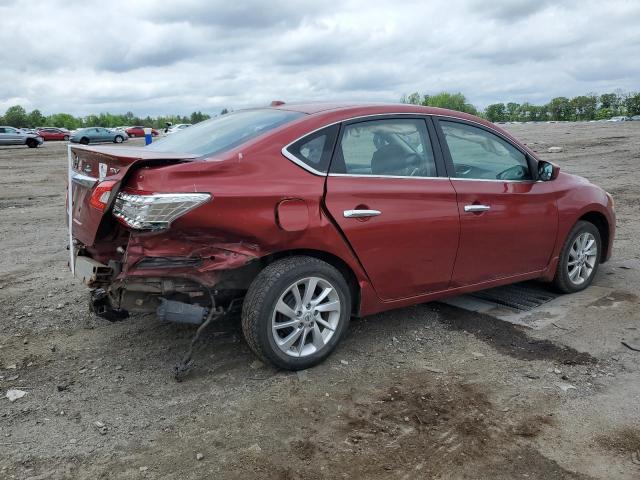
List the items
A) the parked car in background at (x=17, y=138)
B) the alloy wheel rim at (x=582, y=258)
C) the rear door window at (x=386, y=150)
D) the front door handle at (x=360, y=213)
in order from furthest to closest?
the parked car in background at (x=17, y=138) → the alloy wheel rim at (x=582, y=258) → the rear door window at (x=386, y=150) → the front door handle at (x=360, y=213)

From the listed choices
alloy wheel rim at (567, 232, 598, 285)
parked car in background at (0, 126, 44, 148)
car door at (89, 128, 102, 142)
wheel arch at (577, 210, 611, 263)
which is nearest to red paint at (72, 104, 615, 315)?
alloy wheel rim at (567, 232, 598, 285)

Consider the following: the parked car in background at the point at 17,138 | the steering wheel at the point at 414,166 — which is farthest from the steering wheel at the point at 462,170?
the parked car in background at the point at 17,138

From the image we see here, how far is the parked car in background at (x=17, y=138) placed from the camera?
35.8 m

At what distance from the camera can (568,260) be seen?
5.33 m

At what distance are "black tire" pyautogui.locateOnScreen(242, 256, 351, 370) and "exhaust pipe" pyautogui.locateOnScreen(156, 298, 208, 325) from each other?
30 centimetres

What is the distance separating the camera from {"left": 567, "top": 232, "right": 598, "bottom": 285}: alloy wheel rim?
17.7ft

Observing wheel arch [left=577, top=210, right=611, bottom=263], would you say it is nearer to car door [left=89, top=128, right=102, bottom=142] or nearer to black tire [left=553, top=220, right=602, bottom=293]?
black tire [left=553, top=220, right=602, bottom=293]

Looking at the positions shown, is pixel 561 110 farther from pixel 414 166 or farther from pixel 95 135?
pixel 414 166

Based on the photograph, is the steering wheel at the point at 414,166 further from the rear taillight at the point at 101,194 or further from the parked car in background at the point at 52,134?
the parked car in background at the point at 52,134

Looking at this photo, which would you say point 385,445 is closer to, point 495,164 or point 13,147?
point 495,164

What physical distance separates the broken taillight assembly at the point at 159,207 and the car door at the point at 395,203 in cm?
89

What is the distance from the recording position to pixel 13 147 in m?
37.9

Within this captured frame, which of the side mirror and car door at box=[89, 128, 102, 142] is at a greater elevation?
car door at box=[89, 128, 102, 142]

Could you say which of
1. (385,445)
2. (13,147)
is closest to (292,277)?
(385,445)
